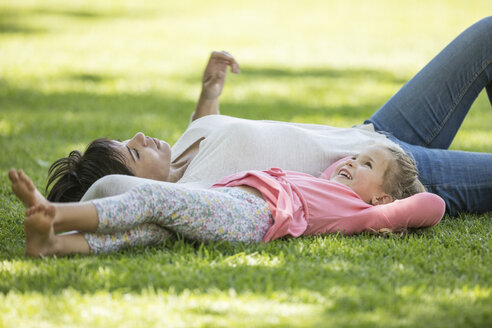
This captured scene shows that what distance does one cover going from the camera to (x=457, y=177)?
3.58m

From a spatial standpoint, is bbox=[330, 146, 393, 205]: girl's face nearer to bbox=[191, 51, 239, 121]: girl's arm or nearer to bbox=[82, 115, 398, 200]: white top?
bbox=[82, 115, 398, 200]: white top

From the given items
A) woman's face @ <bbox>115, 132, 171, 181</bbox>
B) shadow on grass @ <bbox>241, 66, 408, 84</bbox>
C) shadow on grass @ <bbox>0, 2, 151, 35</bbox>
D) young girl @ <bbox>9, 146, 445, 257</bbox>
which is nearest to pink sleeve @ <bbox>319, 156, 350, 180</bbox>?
young girl @ <bbox>9, 146, 445, 257</bbox>

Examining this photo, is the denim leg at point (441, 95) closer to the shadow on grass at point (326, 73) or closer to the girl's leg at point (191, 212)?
the girl's leg at point (191, 212)

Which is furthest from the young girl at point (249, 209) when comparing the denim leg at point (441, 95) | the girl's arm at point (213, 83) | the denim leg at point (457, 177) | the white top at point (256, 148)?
the girl's arm at point (213, 83)

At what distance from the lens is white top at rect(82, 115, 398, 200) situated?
11.0 feet

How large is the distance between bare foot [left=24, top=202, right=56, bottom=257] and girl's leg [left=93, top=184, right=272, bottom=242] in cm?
20

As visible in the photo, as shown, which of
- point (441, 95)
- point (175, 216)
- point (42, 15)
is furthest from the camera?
point (42, 15)

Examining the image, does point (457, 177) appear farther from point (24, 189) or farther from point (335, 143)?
point (24, 189)

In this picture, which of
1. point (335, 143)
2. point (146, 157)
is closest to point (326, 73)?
point (335, 143)

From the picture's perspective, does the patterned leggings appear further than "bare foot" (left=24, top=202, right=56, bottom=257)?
Yes

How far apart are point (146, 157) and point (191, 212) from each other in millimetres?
645

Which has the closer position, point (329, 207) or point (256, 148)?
point (329, 207)

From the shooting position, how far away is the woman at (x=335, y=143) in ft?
10.9

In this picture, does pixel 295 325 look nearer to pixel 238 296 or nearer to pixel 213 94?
pixel 238 296
